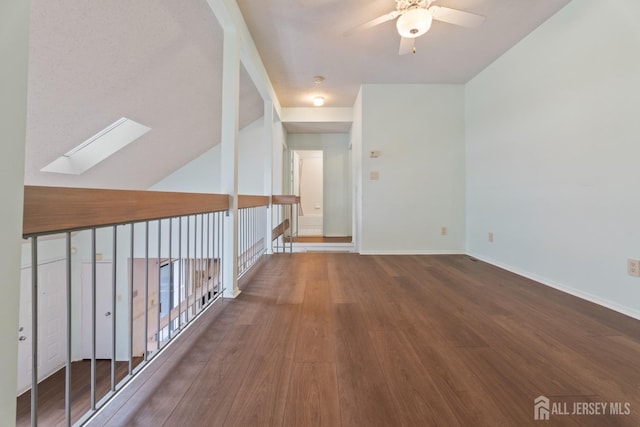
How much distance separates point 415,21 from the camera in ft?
6.66

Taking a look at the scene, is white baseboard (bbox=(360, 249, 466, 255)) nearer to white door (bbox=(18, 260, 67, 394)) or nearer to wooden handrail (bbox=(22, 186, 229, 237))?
wooden handrail (bbox=(22, 186, 229, 237))

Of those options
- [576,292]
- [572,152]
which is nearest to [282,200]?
[572,152]

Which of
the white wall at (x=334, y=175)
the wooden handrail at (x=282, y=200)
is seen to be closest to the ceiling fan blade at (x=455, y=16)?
the wooden handrail at (x=282, y=200)

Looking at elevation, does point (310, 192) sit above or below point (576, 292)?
above

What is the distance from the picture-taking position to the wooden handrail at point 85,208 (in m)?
0.67

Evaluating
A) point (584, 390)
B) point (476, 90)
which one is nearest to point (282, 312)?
point (584, 390)

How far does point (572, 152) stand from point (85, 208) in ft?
10.4

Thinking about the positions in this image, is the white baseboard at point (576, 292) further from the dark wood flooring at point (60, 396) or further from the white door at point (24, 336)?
the white door at point (24, 336)

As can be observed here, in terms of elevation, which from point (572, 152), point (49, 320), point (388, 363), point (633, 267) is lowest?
point (49, 320)

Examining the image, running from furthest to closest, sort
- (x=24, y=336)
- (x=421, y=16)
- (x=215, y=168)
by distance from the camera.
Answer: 1. (x=215, y=168)
2. (x=24, y=336)
3. (x=421, y=16)

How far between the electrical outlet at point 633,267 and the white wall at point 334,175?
4.18 m

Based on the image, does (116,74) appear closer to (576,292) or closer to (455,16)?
(455,16)

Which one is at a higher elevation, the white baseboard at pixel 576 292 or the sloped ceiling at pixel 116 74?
the sloped ceiling at pixel 116 74

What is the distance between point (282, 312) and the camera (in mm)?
1811
